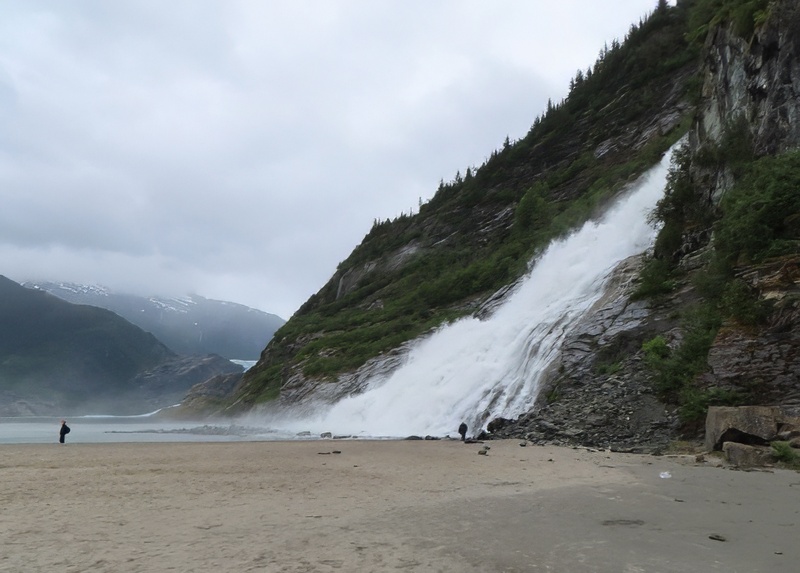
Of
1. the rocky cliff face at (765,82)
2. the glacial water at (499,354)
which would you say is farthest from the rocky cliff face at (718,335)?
the glacial water at (499,354)

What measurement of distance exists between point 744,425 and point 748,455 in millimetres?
1447

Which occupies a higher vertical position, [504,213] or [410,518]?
[504,213]

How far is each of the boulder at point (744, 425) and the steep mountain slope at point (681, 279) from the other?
5.64 ft

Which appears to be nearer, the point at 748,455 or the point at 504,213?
the point at 748,455

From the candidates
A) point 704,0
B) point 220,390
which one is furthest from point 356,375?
point 220,390

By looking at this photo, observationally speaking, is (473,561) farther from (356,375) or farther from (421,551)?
(356,375)

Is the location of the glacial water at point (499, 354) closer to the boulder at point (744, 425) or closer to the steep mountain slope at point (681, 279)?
the steep mountain slope at point (681, 279)

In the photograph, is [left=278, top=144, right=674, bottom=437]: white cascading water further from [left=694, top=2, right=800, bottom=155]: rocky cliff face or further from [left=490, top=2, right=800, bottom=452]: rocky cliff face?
[left=694, top=2, right=800, bottom=155]: rocky cliff face

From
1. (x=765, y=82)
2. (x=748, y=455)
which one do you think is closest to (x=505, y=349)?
(x=765, y=82)

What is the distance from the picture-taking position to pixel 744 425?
12.8 metres

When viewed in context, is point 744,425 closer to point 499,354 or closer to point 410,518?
point 410,518

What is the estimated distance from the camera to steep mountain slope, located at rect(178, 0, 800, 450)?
15820 mm

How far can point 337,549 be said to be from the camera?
6.25 meters

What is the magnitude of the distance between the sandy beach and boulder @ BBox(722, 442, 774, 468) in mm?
803
